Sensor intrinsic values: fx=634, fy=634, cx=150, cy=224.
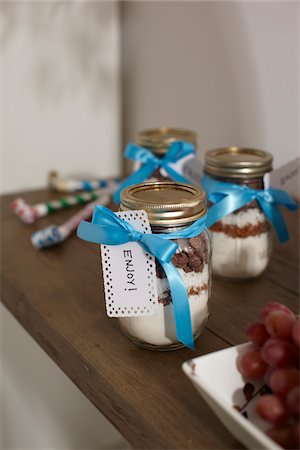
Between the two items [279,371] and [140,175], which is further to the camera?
[140,175]

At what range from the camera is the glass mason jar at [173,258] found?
751 millimetres

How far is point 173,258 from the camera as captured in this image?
0.77 m

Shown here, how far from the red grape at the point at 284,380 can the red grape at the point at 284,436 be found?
32 mm

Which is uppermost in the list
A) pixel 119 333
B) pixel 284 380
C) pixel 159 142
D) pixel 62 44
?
pixel 62 44

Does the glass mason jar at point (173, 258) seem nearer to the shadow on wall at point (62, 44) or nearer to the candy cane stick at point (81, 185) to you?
the candy cane stick at point (81, 185)

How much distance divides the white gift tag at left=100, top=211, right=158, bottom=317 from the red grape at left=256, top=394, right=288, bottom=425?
0.68ft

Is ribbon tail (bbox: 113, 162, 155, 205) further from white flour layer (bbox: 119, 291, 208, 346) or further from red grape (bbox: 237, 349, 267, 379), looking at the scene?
red grape (bbox: 237, 349, 267, 379)

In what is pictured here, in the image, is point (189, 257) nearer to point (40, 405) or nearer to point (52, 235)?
point (52, 235)

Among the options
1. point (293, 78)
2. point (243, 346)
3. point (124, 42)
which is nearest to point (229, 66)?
point (293, 78)

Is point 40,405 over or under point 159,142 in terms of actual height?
under

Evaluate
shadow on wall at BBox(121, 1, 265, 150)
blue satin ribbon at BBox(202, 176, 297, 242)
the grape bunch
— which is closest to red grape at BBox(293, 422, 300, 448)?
the grape bunch

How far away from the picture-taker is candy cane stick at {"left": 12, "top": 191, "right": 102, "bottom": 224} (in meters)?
1.36

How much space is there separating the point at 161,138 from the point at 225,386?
22.8 inches

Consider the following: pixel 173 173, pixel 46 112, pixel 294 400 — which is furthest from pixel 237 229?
pixel 46 112
